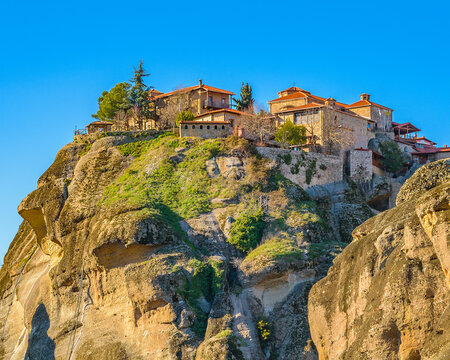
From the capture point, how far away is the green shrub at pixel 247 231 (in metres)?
63.4

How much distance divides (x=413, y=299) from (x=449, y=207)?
362 cm

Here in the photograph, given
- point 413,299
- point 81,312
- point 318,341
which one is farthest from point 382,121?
point 413,299

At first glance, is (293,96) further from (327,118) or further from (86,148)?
(86,148)

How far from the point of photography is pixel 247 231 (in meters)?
63.8

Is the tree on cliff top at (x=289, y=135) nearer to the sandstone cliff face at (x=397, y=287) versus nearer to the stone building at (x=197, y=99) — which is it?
the stone building at (x=197, y=99)

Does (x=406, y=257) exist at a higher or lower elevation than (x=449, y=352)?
higher

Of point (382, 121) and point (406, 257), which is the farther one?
point (382, 121)

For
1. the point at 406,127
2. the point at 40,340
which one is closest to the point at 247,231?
the point at 40,340

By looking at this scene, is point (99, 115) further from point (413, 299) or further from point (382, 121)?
point (413, 299)

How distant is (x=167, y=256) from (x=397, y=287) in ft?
94.5

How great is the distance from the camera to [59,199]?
239 ft

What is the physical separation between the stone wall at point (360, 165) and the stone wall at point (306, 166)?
2.06m

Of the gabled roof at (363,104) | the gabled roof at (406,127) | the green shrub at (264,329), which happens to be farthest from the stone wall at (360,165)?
the green shrub at (264,329)

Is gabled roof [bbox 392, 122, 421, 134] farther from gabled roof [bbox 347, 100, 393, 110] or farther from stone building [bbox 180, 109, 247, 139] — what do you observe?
stone building [bbox 180, 109, 247, 139]
